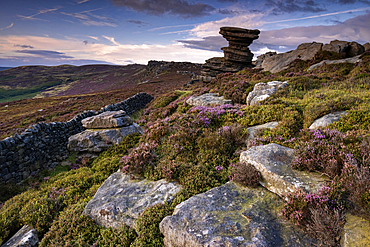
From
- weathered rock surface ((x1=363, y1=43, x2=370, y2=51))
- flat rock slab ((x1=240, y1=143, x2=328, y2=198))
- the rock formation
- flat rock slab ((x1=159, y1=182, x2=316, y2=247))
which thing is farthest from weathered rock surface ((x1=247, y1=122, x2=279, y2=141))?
weathered rock surface ((x1=363, y1=43, x2=370, y2=51))

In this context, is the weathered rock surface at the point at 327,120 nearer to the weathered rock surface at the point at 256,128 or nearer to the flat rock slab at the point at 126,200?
the weathered rock surface at the point at 256,128

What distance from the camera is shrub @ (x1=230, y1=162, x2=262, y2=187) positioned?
503 centimetres

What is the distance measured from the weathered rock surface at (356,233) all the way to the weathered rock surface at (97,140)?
12516mm

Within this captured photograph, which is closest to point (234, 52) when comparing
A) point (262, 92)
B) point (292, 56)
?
point (292, 56)

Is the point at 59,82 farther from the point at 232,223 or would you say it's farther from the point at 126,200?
the point at 232,223

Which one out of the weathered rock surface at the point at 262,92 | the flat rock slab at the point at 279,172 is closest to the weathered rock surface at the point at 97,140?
the weathered rock surface at the point at 262,92

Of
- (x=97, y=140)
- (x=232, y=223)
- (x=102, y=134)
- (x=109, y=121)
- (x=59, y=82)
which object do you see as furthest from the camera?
(x=59, y=82)

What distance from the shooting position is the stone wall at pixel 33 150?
1021 cm

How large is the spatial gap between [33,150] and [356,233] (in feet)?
52.7

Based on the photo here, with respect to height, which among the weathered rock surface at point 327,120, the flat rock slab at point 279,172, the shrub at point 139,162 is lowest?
the shrub at point 139,162

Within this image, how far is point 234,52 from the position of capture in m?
36.2

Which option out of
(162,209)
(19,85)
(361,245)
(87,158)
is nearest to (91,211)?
(162,209)

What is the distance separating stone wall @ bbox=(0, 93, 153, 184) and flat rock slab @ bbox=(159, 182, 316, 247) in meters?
11.4

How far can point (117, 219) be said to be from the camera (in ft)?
17.1
